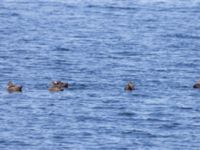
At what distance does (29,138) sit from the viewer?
81062 millimetres

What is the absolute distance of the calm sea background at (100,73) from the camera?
270 ft

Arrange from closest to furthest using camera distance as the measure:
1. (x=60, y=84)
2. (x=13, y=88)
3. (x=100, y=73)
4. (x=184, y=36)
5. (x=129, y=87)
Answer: (x=13, y=88) → (x=129, y=87) → (x=60, y=84) → (x=100, y=73) → (x=184, y=36)

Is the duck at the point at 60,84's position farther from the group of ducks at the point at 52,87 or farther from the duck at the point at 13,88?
the duck at the point at 13,88

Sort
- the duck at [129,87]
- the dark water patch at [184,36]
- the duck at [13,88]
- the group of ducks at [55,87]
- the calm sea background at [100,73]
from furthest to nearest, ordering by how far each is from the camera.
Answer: the dark water patch at [184,36]
the duck at [129,87]
the group of ducks at [55,87]
the duck at [13,88]
the calm sea background at [100,73]

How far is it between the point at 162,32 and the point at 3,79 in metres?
28.3

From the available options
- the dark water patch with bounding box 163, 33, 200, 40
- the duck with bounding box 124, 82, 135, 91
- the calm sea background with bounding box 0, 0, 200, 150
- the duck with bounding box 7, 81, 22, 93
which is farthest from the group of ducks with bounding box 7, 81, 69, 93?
the dark water patch with bounding box 163, 33, 200, 40

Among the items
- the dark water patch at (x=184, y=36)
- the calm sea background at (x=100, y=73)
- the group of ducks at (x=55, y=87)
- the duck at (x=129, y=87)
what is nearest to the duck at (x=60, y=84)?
the group of ducks at (x=55, y=87)

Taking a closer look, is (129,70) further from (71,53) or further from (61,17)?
(61,17)

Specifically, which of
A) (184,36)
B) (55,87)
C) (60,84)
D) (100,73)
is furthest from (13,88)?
(184,36)

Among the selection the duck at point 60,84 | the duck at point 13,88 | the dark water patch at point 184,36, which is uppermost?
the dark water patch at point 184,36

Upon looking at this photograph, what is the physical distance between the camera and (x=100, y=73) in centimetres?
10119

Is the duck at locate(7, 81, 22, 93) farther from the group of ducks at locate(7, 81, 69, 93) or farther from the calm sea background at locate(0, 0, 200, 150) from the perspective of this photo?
the calm sea background at locate(0, 0, 200, 150)

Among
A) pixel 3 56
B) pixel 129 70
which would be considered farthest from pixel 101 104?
pixel 3 56

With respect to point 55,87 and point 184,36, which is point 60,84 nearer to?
point 55,87
